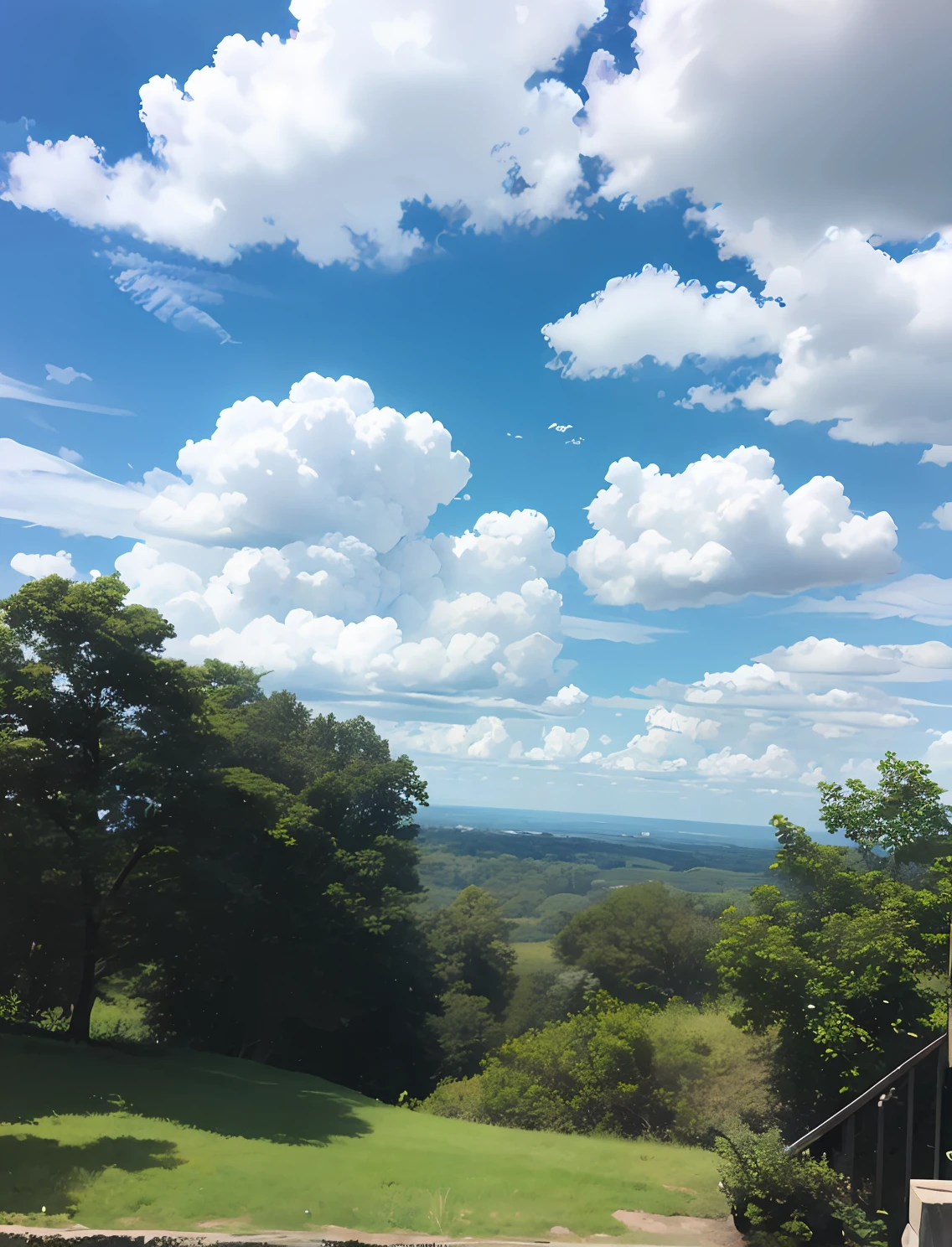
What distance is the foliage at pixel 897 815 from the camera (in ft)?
44.0

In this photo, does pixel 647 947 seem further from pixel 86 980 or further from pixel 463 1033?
pixel 86 980

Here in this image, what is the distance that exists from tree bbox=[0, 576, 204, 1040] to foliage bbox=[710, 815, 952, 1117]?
1047cm

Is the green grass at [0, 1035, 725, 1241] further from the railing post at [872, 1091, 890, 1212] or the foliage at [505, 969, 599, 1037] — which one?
the foliage at [505, 969, 599, 1037]

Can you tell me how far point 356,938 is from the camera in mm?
19422

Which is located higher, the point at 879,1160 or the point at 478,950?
the point at 879,1160

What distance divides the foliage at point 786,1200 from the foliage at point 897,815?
6845 mm

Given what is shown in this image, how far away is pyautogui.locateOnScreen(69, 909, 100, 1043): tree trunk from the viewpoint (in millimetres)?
14453

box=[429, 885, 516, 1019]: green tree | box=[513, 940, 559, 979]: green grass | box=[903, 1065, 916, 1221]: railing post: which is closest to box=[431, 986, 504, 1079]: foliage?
box=[429, 885, 516, 1019]: green tree

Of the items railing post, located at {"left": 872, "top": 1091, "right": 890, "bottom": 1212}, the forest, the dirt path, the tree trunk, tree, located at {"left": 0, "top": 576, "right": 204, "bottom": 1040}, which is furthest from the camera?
the tree trunk

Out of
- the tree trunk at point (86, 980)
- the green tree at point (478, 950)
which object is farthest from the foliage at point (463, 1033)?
the tree trunk at point (86, 980)

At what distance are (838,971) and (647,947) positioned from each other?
12364 millimetres

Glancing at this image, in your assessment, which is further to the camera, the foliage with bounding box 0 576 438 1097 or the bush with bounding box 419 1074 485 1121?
the bush with bounding box 419 1074 485 1121

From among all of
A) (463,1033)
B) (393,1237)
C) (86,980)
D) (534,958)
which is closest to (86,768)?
(86,980)

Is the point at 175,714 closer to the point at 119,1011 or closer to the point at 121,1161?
the point at 121,1161
